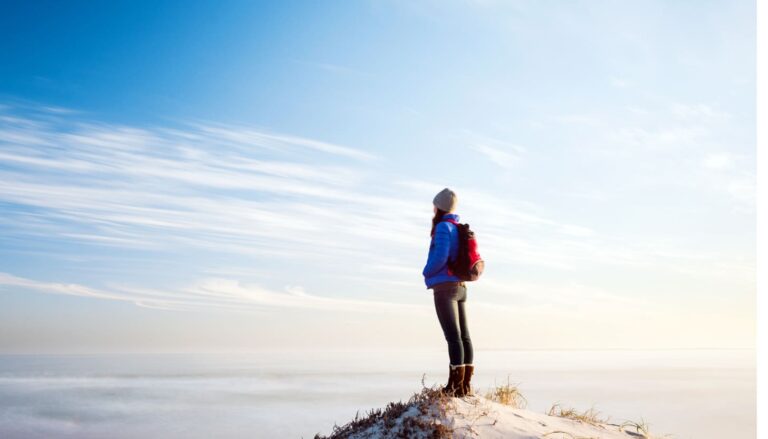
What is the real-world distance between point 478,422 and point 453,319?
1398 millimetres

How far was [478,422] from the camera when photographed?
836 centimetres

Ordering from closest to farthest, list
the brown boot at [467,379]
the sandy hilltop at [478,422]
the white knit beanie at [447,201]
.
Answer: the sandy hilltop at [478,422] < the brown boot at [467,379] < the white knit beanie at [447,201]

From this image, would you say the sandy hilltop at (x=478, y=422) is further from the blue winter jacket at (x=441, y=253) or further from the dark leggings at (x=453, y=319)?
the blue winter jacket at (x=441, y=253)

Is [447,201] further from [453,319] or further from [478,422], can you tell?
[478,422]

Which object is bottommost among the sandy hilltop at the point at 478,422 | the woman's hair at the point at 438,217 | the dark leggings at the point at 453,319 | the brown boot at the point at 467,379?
the sandy hilltop at the point at 478,422

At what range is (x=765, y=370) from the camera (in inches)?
360

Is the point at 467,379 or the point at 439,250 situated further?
the point at 467,379

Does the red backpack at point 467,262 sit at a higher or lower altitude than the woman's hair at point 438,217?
lower

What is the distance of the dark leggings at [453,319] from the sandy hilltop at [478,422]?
0.61m

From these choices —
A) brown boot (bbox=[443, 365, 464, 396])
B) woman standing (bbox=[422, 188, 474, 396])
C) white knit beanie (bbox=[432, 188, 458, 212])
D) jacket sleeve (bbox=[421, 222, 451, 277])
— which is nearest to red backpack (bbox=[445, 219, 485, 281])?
woman standing (bbox=[422, 188, 474, 396])

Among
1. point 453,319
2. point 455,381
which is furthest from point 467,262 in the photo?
point 455,381

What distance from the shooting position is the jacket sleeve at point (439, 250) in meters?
8.84

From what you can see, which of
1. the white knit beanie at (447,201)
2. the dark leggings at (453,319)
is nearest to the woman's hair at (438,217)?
the white knit beanie at (447,201)

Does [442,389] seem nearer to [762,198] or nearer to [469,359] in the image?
[469,359]
